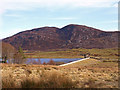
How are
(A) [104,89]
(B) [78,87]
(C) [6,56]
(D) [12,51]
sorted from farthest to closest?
(D) [12,51]
(C) [6,56]
(B) [78,87]
(A) [104,89]

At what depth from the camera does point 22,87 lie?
229 inches

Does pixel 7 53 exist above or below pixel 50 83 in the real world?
below

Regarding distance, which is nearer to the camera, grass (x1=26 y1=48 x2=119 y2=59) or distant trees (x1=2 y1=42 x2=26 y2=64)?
distant trees (x1=2 y1=42 x2=26 y2=64)

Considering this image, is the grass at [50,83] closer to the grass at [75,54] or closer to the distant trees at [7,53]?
the distant trees at [7,53]

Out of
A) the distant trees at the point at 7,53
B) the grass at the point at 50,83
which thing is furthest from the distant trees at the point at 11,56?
the grass at the point at 50,83

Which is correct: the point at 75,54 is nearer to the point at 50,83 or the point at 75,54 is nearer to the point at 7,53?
the point at 7,53

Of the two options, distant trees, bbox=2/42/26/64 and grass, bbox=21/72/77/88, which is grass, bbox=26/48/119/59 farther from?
grass, bbox=21/72/77/88

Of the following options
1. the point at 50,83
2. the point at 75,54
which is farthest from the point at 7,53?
the point at 75,54

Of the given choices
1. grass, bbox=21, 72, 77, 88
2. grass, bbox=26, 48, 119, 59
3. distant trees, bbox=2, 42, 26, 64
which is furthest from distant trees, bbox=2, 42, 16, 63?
grass, bbox=26, 48, 119, 59

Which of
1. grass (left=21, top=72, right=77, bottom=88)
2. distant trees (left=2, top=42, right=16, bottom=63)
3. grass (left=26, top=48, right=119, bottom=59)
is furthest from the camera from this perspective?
grass (left=26, top=48, right=119, bottom=59)

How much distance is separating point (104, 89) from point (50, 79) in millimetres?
1959

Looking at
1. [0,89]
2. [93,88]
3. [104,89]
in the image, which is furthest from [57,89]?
[0,89]

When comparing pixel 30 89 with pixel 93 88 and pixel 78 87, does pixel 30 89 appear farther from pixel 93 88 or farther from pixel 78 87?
pixel 93 88

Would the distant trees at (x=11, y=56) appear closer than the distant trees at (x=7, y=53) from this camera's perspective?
No
